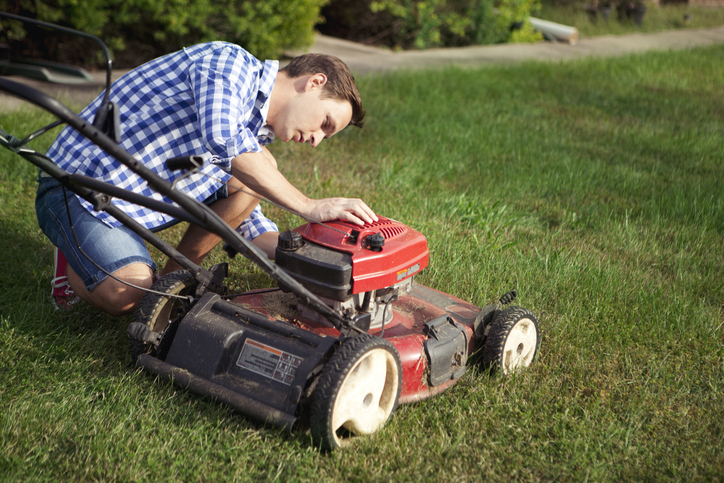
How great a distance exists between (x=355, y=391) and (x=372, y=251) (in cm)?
47

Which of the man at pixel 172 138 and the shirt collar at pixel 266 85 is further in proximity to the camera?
the shirt collar at pixel 266 85

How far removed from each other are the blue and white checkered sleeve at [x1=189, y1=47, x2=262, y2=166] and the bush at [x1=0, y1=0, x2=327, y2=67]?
4.02 meters

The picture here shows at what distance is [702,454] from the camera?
6.91 ft

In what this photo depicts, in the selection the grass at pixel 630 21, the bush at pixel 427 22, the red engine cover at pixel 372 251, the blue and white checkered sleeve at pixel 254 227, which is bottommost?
the grass at pixel 630 21

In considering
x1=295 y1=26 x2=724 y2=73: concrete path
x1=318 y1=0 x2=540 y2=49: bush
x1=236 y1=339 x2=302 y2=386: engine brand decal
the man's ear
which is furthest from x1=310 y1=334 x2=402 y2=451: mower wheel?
x1=318 y1=0 x2=540 y2=49: bush

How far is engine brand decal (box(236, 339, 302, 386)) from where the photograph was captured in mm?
1991

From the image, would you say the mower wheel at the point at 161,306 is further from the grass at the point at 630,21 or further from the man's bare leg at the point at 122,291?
the grass at the point at 630,21

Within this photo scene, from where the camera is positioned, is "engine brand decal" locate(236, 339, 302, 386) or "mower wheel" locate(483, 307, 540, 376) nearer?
"engine brand decal" locate(236, 339, 302, 386)

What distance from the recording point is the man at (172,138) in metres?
2.28

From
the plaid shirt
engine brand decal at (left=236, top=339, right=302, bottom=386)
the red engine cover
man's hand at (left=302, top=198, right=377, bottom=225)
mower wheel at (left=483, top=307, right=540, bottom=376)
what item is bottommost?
mower wheel at (left=483, top=307, right=540, bottom=376)

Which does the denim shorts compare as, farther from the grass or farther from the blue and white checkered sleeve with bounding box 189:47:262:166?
the grass

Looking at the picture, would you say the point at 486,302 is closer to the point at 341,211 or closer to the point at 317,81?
the point at 341,211

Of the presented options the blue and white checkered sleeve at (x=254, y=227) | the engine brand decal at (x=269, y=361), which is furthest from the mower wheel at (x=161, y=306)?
the blue and white checkered sleeve at (x=254, y=227)

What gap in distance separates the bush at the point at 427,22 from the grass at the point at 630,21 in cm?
207
